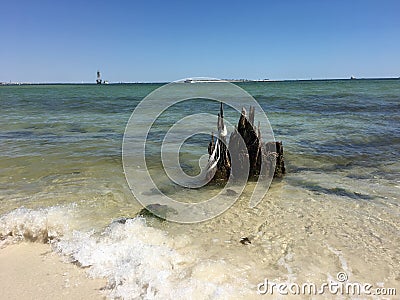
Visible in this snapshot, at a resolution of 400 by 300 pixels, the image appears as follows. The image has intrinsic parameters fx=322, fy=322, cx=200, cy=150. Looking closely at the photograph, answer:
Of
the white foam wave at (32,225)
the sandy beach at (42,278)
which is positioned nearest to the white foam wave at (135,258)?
the white foam wave at (32,225)

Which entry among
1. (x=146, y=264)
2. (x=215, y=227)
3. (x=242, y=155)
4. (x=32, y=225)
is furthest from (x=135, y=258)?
(x=242, y=155)

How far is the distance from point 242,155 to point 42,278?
470cm

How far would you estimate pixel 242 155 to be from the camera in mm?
7191

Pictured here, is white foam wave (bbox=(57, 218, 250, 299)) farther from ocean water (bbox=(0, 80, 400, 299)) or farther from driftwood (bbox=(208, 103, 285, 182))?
driftwood (bbox=(208, 103, 285, 182))

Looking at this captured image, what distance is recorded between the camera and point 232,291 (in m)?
3.39

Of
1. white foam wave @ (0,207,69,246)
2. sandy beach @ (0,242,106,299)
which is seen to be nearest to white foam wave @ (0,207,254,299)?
white foam wave @ (0,207,69,246)

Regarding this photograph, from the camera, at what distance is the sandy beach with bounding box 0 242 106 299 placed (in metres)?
3.32

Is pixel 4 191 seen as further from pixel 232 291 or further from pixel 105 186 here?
pixel 232 291

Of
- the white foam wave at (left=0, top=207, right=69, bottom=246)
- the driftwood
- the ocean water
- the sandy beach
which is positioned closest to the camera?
the sandy beach

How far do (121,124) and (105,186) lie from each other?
10.8 m

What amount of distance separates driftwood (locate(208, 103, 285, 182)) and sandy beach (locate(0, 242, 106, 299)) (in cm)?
383

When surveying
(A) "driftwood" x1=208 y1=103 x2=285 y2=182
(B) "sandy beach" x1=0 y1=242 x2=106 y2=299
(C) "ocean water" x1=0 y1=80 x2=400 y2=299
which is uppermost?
(A) "driftwood" x1=208 y1=103 x2=285 y2=182

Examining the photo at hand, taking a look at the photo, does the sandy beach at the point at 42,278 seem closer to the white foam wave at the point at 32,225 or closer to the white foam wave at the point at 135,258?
the white foam wave at the point at 135,258

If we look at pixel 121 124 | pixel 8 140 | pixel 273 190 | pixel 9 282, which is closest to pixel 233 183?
pixel 273 190
